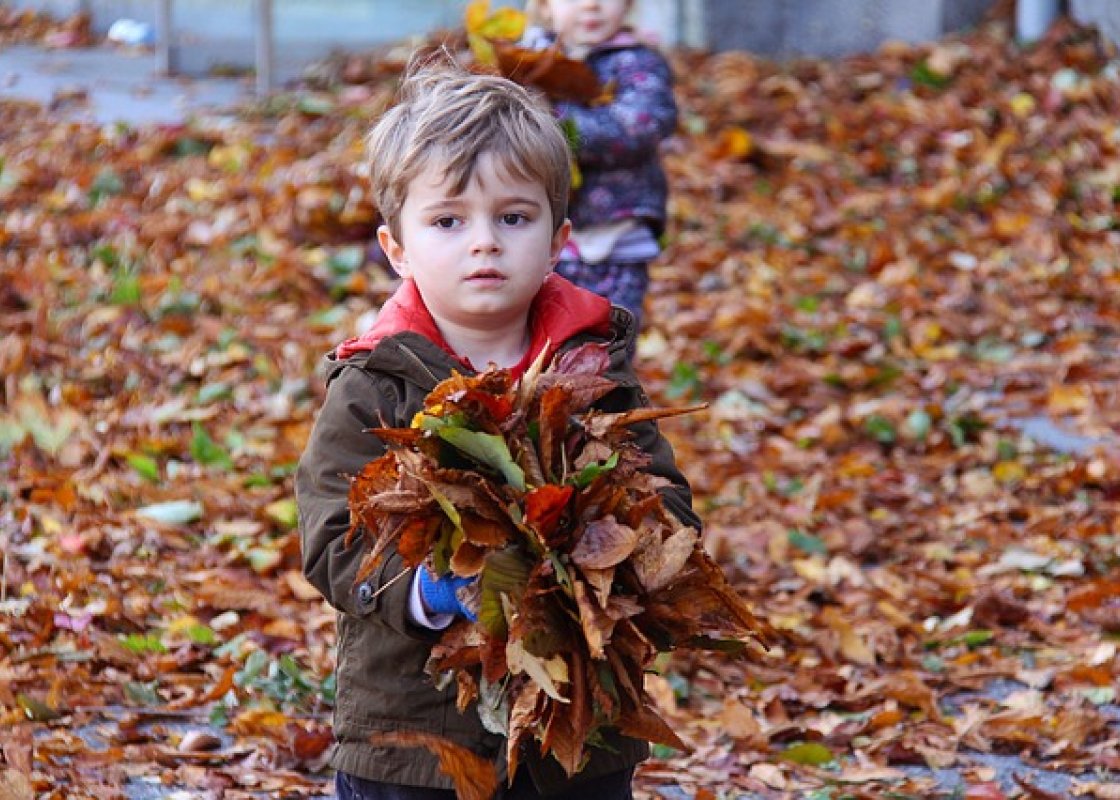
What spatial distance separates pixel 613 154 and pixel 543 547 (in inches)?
110

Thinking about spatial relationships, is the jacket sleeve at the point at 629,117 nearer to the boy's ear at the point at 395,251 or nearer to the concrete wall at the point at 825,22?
the boy's ear at the point at 395,251

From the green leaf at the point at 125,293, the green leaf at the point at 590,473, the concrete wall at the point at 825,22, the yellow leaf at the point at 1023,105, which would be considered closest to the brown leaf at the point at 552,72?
the green leaf at the point at 590,473

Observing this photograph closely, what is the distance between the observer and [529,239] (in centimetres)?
272

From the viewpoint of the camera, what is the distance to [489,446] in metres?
2.38

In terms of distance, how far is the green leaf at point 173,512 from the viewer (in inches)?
213

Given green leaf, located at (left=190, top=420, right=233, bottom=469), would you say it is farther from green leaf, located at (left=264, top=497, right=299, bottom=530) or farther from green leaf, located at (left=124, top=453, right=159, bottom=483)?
green leaf, located at (left=264, top=497, right=299, bottom=530)

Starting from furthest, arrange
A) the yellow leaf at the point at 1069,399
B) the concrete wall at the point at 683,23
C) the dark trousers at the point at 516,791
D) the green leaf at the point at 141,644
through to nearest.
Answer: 1. the concrete wall at the point at 683,23
2. the yellow leaf at the point at 1069,399
3. the green leaf at the point at 141,644
4. the dark trousers at the point at 516,791

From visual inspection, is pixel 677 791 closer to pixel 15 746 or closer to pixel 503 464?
pixel 15 746

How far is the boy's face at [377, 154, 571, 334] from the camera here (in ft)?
8.79

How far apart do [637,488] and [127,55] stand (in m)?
10.7

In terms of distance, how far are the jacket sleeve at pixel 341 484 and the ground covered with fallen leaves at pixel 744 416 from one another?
1.24 metres

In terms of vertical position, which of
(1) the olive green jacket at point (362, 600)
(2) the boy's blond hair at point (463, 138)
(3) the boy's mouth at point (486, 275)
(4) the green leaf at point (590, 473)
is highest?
(2) the boy's blond hair at point (463, 138)

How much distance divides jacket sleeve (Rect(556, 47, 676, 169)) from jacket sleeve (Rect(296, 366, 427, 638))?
228 cm

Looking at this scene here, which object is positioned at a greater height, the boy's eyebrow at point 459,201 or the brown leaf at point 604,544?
the boy's eyebrow at point 459,201
